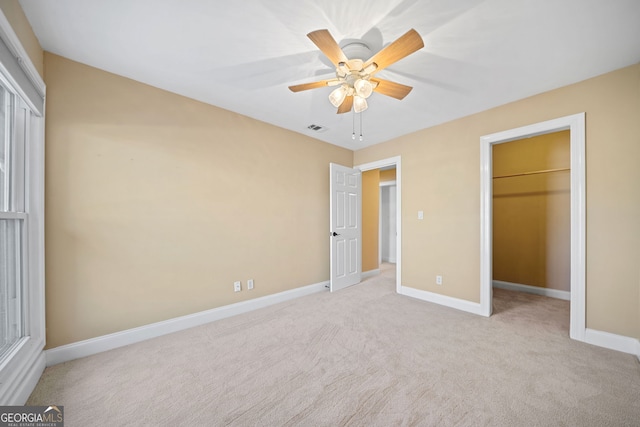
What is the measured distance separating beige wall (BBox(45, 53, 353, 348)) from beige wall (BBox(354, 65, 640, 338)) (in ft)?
6.66

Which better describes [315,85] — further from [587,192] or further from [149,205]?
[587,192]

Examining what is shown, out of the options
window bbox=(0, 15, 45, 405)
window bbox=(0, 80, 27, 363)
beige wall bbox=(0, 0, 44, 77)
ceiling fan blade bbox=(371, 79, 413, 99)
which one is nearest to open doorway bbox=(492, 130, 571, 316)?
ceiling fan blade bbox=(371, 79, 413, 99)

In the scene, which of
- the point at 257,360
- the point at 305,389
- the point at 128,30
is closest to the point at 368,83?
the point at 128,30

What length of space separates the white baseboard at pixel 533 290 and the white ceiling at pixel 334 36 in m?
2.95

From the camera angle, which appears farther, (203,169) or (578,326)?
(203,169)

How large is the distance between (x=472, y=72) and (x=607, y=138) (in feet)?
4.64

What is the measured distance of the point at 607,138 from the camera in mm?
2186

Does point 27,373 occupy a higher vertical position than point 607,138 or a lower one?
lower

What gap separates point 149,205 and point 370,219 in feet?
12.6

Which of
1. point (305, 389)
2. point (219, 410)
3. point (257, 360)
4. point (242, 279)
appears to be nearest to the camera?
point (219, 410)

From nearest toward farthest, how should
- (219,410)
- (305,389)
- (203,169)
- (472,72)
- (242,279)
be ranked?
(219,410), (305,389), (472,72), (203,169), (242,279)

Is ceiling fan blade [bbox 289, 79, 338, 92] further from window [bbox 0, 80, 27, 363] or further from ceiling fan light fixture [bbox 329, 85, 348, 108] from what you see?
window [bbox 0, 80, 27, 363]

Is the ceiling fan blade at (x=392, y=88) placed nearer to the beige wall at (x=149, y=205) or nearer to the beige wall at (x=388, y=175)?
the beige wall at (x=149, y=205)

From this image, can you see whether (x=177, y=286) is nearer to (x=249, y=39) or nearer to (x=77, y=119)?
(x=77, y=119)
